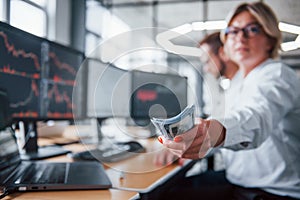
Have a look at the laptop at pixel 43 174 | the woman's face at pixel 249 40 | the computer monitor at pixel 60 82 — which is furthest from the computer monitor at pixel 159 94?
the woman's face at pixel 249 40

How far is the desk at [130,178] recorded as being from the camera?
71 cm

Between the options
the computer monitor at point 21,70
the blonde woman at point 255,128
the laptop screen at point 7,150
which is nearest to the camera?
the blonde woman at point 255,128

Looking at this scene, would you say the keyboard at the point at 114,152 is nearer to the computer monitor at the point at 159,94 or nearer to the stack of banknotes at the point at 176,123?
the computer monitor at the point at 159,94

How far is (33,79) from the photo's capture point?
1210mm

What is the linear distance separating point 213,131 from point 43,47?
825 millimetres

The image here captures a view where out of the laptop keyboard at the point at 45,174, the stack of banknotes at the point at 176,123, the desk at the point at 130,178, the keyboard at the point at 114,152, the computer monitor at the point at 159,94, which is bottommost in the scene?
the desk at the point at 130,178

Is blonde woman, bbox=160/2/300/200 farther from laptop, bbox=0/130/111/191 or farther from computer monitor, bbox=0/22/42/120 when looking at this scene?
computer monitor, bbox=0/22/42/120

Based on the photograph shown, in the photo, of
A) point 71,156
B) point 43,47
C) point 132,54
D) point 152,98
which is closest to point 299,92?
point 152,98

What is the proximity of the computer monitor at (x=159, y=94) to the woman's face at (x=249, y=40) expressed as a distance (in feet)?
2.46

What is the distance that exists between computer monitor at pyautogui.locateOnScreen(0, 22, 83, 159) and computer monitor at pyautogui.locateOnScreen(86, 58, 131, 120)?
0.97ft

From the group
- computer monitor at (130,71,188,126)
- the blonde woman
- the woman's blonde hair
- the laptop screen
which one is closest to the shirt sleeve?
the blonde woman

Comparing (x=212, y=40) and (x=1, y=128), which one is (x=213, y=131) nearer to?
(x=1, y=128)

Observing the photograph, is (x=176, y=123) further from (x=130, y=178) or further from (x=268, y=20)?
(x=268, y=20)

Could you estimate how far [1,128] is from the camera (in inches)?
37.3
